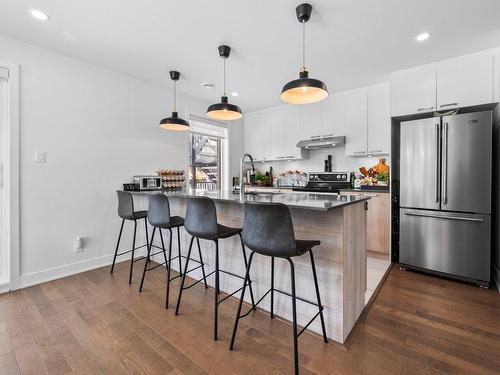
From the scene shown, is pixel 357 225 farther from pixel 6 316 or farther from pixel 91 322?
pixel 6 316

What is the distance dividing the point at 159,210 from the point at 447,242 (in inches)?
123

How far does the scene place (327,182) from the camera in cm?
430

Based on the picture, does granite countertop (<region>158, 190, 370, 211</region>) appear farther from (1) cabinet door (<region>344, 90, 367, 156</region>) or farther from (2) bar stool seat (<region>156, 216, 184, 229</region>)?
(1) cabinet door (<region>344, 90, 367, 156</region>)

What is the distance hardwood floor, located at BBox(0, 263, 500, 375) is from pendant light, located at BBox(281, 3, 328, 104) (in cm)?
184

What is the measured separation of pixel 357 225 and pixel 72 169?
3.22 m

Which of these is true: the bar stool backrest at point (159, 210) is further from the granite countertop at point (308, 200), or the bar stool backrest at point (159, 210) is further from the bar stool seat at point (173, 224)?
the granite countertop at point (308, 200)

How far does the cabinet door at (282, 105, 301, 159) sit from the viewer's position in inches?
186

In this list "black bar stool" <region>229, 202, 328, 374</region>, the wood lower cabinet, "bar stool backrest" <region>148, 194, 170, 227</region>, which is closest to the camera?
"black bar stool" <region>229, 202, 328, 374</region>

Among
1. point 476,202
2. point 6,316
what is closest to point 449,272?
point 476,202

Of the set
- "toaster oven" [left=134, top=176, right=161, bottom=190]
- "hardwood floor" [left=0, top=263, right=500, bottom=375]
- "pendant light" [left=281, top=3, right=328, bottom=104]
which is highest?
"pendant light" [left=281, top=3, right=328, bottom=104]

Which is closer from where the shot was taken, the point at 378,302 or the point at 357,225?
the point at 357,225

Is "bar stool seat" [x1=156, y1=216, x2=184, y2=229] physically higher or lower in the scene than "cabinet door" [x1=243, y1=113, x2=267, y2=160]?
lower

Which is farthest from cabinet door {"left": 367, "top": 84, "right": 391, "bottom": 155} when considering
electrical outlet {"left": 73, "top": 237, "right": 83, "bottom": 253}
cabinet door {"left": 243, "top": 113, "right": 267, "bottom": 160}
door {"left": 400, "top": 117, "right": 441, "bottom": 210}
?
electrical outlet {"left": 73, "top": 237, "right": 83, "bottom": 253}

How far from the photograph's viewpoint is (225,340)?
1.73m
